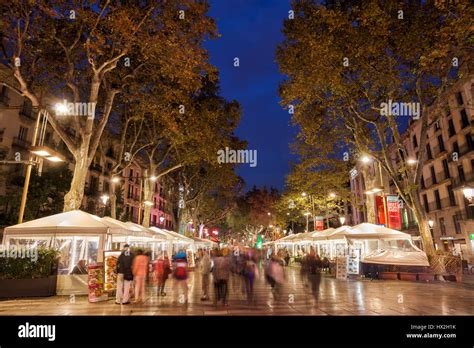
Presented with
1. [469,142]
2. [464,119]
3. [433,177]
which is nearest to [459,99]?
[464,119]

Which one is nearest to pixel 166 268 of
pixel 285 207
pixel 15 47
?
pixel 15 47

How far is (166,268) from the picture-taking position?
1161 cm

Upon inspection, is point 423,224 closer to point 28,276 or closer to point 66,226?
point 66,226

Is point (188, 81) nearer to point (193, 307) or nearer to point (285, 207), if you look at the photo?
point (193, 307)

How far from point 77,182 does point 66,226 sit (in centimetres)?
301

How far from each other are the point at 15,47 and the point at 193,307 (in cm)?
1244

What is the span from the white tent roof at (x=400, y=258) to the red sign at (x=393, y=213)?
390 cm

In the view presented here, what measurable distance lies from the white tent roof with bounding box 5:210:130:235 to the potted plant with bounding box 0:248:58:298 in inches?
33.3

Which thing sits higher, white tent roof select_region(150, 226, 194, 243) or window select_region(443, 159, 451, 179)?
window select_region(443, 159, 451, 179)

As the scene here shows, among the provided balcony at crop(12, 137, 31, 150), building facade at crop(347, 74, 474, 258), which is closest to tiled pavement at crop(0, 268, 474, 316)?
building facade at crop(347, 74, 474, 258)

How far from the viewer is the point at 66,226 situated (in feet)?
35.4

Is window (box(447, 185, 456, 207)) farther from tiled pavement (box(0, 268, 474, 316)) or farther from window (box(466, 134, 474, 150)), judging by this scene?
tiled pavement (box(0, 268, 474, 316))

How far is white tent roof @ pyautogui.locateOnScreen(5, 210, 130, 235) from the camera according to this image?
10.8 metres

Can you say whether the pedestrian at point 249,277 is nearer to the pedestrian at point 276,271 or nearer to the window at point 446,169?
the pedestrian at point 276,271
